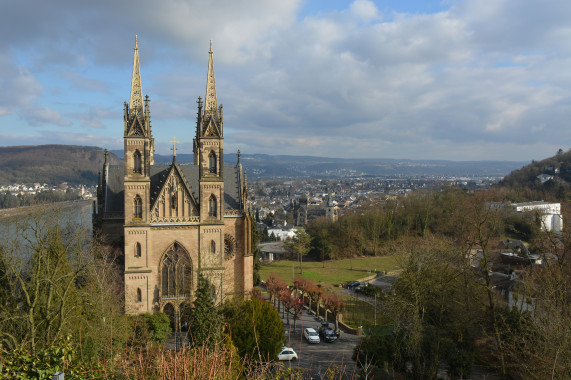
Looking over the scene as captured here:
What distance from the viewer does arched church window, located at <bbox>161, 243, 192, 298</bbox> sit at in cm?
3516

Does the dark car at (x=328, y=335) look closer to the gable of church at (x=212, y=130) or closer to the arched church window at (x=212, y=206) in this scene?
the arched church window at (x=212, y=206)

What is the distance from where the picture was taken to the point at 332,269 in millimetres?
69125

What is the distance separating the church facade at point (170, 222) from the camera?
111ft

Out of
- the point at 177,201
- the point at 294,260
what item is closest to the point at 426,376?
the point at 177,201

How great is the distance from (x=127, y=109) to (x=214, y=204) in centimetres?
1026

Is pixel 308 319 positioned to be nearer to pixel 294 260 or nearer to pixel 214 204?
A: pixel 214 204

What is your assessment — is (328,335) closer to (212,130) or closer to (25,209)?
(212,130)

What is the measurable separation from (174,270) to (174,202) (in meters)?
5.64

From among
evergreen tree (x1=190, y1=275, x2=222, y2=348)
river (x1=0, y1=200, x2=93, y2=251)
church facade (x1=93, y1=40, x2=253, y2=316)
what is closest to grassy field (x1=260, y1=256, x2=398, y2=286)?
church facade (x1=93, y1=40, x2=253, y2=316)

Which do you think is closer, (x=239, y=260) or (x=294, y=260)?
(x=239, y=260)

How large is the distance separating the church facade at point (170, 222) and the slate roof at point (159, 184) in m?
0.55

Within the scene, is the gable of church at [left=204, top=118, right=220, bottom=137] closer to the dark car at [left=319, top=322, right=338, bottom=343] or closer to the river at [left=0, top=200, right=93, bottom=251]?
the river at [left=0, top=200, right=93, bottom=251]

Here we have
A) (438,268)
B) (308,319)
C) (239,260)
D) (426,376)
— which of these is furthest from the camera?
(308,319)

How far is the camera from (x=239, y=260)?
37938 mm
